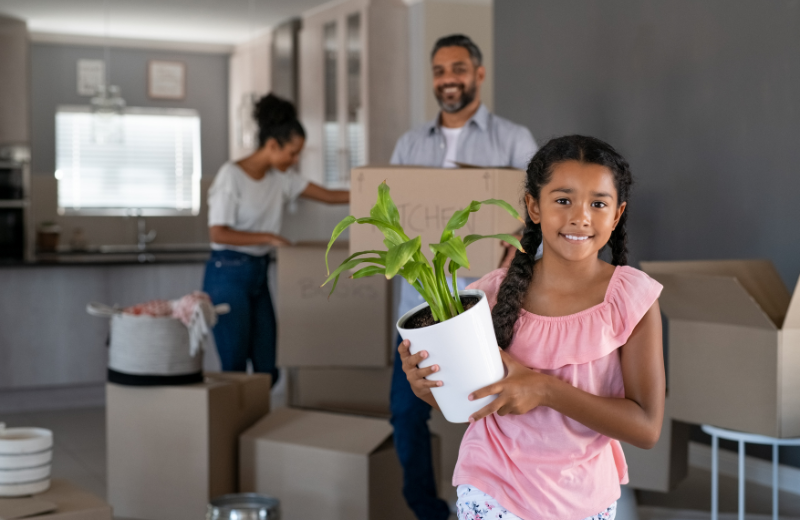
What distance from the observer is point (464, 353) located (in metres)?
1.04

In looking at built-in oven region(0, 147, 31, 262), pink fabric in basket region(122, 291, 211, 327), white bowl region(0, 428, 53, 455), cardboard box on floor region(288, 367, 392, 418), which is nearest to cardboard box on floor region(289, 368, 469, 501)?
cardboard box on floor region(288, 367, 392, 418)

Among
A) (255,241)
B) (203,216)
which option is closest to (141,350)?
(255,241)

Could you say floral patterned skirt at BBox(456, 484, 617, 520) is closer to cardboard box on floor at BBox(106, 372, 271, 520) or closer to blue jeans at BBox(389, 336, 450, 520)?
blue jeans at BBox(389, 336, 450, 520)

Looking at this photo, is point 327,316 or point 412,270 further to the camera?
point 327,316

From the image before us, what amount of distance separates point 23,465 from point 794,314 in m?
1.87

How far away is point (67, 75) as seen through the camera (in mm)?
6883

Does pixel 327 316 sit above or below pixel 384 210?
below

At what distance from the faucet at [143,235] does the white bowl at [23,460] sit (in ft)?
16.0

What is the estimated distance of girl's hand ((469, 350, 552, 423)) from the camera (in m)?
1.06

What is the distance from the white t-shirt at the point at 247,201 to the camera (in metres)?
3.09

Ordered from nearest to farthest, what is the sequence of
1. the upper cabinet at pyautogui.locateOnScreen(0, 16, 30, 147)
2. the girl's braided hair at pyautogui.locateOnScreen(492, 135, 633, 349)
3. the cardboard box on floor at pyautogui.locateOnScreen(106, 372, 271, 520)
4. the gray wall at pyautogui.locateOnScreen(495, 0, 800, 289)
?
1. the girl's braided hair at pyautogui.locateOnScreen(492, 135, 633, 349)
2. the cardboard box on floor at pyautogui.locateOnScreen(106, 372, 271, 520)
3. the gray wall at pyautogui.locateOnScreen(495, 0, 800, 289)
4. the upper cabinet at pyautogui.locateOnScreen(0, 16, 30, 147)

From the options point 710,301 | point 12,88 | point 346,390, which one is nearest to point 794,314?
point 710,301

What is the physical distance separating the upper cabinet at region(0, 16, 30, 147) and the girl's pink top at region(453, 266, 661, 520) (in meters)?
5.79

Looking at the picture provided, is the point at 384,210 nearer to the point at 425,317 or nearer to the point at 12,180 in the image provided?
the point at 425,317
